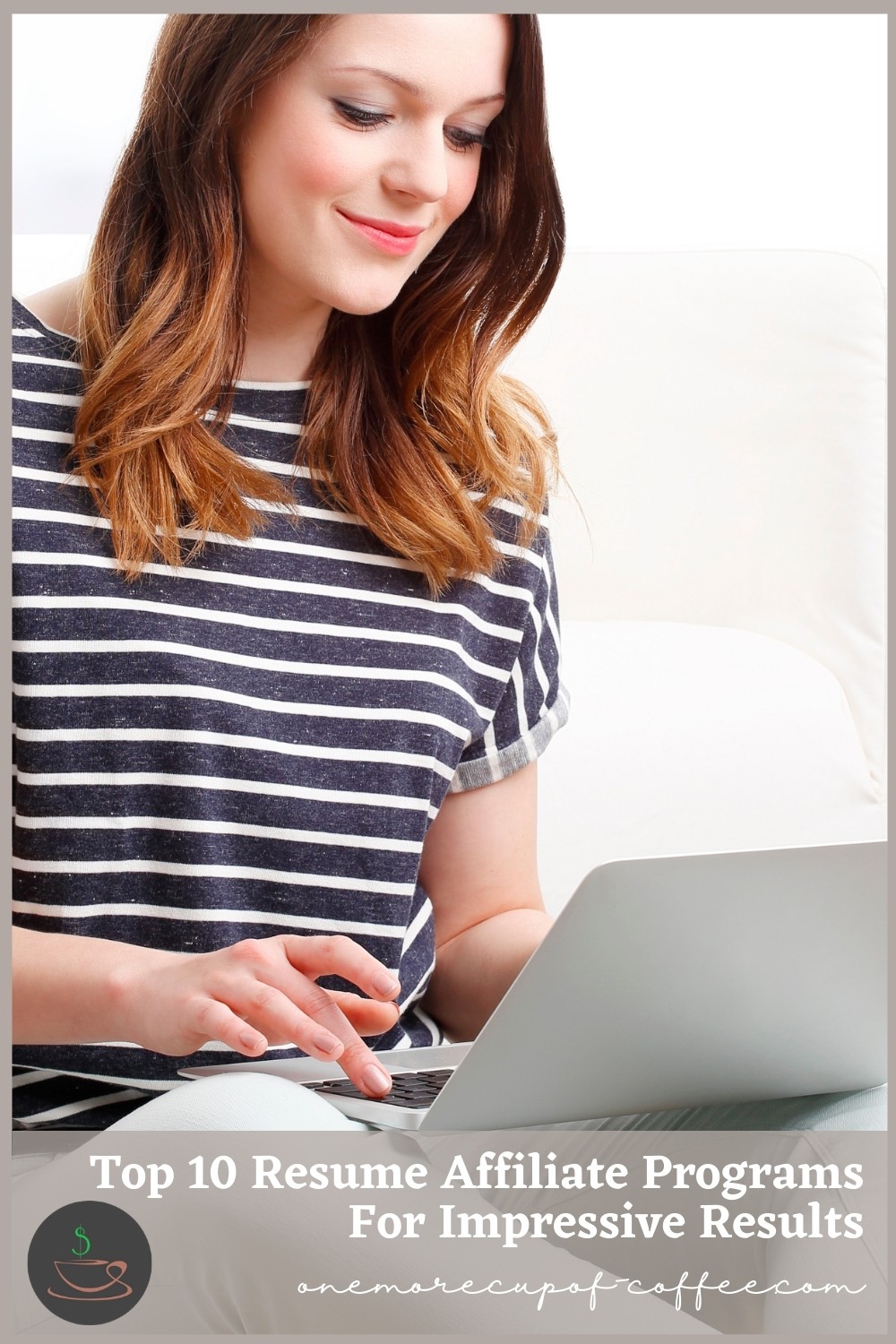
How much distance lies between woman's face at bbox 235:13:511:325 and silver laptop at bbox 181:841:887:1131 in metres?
0.47

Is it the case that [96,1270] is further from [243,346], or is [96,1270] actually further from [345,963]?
[243,346]

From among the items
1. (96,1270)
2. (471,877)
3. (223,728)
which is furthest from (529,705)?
(96,1270)

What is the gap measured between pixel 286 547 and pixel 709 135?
0.90m

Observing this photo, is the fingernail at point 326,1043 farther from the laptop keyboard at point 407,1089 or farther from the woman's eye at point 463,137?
the woman's eye at point 463,137

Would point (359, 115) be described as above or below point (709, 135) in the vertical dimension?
below

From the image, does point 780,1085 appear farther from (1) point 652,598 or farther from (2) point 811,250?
(2) point 811,250

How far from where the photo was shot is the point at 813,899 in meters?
0.56

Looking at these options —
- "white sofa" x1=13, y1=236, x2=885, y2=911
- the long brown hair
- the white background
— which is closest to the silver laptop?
the long brown hair

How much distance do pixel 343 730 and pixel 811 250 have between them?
85 centimetres

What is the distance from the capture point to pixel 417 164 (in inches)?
32.8

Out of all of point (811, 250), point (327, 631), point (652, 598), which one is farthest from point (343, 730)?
point (811, 250)

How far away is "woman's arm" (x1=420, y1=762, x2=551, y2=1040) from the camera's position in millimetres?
947

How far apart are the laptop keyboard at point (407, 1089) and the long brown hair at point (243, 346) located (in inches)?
12.5

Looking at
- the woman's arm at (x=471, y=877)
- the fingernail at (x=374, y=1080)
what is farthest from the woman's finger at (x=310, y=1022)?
the woman's arm at (x=471, y=877)
